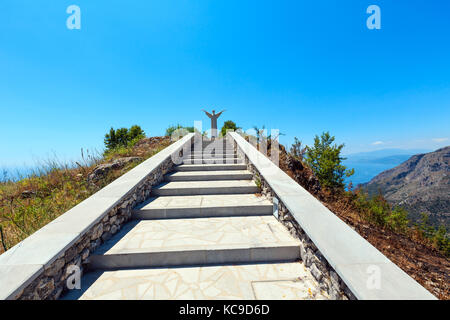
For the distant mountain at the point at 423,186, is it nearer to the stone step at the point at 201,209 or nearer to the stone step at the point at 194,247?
the stone step at the point at 201,209

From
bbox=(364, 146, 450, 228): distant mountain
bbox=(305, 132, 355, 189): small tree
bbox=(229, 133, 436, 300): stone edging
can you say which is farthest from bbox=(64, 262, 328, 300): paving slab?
bbox=(364, 146, 450, 228): distant mountain

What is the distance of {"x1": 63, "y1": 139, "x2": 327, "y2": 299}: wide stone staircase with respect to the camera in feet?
6.30

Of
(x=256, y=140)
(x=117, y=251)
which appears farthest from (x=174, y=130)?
(x=117, y=251)

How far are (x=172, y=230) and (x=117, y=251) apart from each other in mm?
780

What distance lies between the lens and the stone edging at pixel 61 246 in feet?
5.13

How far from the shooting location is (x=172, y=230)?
2.89 meters

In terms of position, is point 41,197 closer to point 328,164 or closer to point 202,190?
point 202,190

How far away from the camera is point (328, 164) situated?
29.8 feet

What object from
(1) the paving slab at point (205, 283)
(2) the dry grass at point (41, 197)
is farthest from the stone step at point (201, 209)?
(2) the dry grass at point (41, 197)

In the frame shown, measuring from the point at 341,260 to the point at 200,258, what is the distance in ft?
5.14

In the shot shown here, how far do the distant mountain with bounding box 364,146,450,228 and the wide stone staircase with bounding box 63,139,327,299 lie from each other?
1720 cm

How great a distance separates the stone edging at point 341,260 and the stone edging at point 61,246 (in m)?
2.59

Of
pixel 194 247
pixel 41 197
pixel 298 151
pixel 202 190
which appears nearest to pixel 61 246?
pixel 194 247
